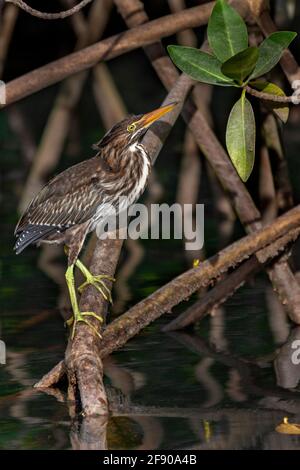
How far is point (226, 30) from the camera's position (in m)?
5.73

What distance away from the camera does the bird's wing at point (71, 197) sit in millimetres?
6762

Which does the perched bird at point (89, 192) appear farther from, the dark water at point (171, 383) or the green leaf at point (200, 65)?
the green leaf at point (200, 65)

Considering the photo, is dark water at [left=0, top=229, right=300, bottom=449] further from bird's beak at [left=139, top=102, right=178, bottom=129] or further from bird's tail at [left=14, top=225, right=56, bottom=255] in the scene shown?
bird's beak at [left=139, top=102, right=178, bottom=129]

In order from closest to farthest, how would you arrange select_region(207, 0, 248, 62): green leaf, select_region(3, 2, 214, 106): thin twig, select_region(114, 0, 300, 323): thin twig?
select_region(207, 0, 248, 62): green leaf < select_region(114, 0, 300, 323): thin twig < select_region(3, 2, 214, 106): thin twig

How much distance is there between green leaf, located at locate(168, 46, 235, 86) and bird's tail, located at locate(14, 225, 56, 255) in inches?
54.1

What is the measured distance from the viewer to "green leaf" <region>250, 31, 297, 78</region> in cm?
576

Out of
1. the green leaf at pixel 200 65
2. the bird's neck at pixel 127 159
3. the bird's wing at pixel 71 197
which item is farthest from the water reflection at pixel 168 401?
the green leaf at pixel 200 65

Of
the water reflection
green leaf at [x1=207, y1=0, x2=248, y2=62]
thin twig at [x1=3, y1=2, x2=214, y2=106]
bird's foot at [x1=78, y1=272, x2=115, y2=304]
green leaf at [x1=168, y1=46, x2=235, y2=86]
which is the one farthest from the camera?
thin twig at [x1=3, y1=2, x2=214, y2=106]

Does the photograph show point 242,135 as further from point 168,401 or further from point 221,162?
point 221,162

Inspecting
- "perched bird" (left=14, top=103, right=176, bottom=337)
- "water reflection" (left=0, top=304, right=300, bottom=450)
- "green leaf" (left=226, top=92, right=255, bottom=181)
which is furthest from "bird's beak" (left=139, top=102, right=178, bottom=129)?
"water reflection" (left=0, top=304, right=300, bottom=450)

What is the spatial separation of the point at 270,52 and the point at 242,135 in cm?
42

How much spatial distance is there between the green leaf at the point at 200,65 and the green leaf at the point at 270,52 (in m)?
0.15

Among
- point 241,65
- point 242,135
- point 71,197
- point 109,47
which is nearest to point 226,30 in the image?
point 241,65
